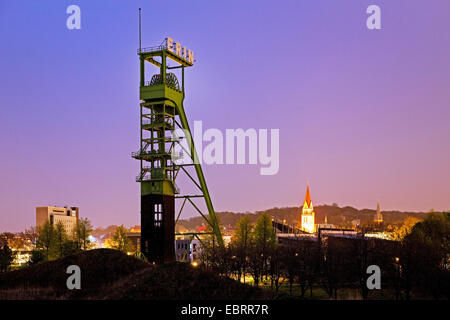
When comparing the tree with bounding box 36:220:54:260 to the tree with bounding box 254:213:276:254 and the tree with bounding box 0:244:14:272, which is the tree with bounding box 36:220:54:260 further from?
the tree with bounding box 254:213:276:254

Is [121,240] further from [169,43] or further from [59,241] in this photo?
[169,43]

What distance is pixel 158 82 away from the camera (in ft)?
246

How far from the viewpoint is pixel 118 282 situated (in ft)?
127

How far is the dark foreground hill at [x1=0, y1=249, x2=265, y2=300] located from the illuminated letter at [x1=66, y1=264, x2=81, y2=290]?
0.45 m

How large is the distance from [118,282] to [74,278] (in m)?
4.02

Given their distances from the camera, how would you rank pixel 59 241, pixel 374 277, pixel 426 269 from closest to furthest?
pixel 426 269
pixel 374 277
pixel 59 241

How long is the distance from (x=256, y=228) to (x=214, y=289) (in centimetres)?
5129

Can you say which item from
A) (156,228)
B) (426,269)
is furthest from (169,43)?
(426,269)

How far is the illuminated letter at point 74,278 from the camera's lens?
129 feet

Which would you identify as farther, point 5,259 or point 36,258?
point 36,258

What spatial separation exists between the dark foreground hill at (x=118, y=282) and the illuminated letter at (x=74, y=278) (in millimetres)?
447

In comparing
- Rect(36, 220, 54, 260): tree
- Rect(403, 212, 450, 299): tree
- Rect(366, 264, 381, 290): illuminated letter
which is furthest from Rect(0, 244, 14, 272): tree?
Rect(403, 212, 450, 299): tree

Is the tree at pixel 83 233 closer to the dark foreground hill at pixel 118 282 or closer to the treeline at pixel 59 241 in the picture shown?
the treeline at pixel 59 241

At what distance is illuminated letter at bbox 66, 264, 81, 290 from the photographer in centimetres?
3919
